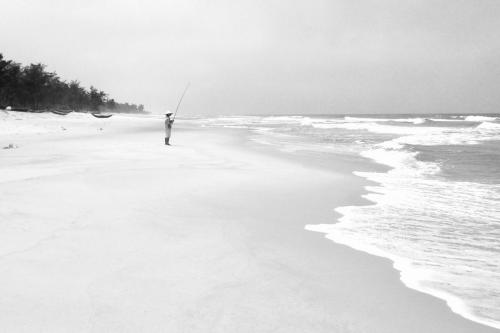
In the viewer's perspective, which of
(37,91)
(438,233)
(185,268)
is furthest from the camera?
(37,91)

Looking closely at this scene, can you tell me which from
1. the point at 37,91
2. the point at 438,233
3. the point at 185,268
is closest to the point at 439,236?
the point at 438,233

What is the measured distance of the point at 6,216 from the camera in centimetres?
487

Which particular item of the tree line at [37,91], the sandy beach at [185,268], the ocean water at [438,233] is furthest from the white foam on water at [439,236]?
the tree line at [37,91]

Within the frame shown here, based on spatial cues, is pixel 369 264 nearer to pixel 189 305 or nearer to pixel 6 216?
pixel 189 305

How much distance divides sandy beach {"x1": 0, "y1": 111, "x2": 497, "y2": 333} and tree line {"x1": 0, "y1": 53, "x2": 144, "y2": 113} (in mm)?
50181

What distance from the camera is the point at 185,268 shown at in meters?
3.66

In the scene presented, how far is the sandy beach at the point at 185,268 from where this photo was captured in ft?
9.13

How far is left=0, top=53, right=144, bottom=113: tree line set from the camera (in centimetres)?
5009

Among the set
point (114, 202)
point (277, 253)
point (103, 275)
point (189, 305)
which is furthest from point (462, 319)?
point (114, 202)

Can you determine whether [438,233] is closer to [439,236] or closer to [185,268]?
[439,236]

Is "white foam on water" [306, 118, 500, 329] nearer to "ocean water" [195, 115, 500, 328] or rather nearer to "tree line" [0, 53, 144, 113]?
"ocean water" [195, 115, 500, 328]

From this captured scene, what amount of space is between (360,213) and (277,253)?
2.66 m

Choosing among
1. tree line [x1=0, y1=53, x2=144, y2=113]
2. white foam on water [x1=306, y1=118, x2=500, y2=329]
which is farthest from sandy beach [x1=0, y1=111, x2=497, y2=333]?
tree line [x1=0, y1=53, x2=144, y2=113]

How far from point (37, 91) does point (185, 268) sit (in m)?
65.0
